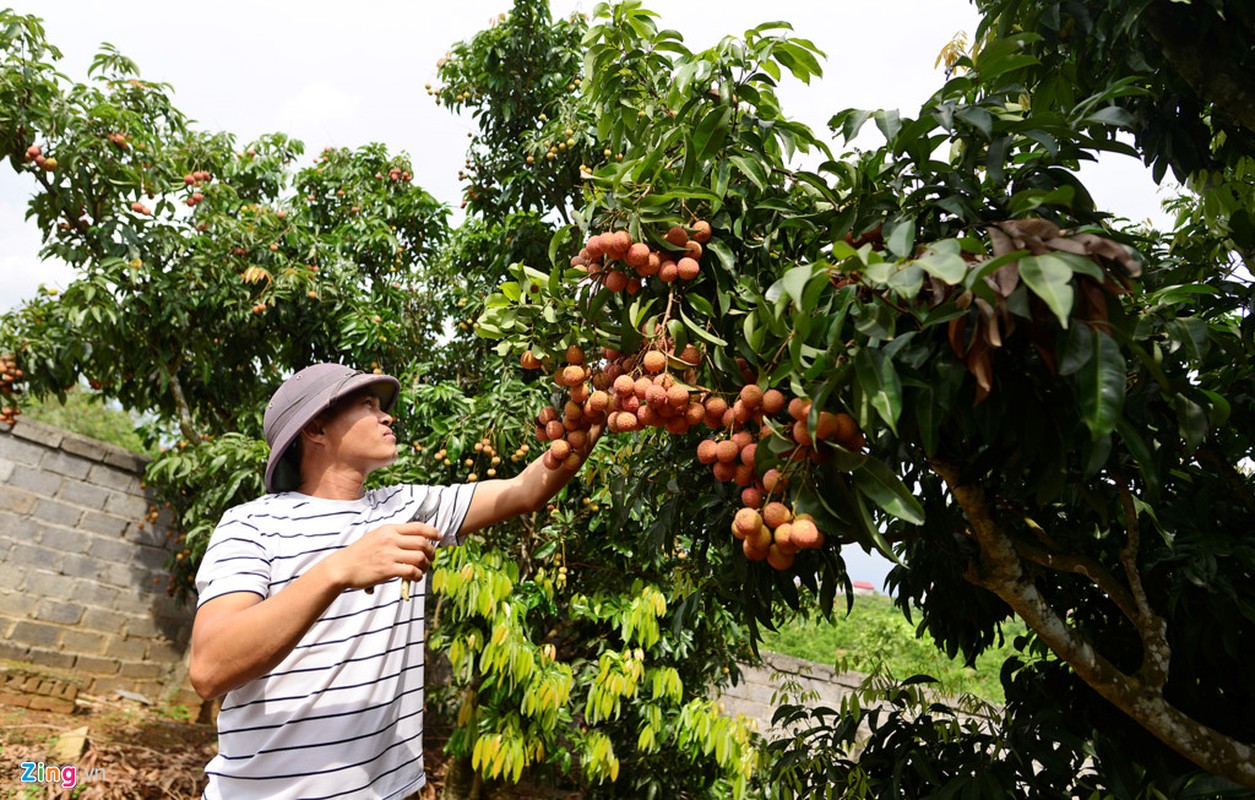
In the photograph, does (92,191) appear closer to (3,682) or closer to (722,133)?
(3,682)

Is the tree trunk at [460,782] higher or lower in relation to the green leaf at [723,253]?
lower

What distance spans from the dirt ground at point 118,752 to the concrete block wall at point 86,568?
27cm

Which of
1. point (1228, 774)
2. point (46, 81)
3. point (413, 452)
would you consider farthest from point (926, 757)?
point (46, 81)

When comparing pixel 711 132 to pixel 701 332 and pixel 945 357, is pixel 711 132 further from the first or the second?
pixel 945 357

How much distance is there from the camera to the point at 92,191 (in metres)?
4.62

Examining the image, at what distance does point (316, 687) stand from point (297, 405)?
617 mm

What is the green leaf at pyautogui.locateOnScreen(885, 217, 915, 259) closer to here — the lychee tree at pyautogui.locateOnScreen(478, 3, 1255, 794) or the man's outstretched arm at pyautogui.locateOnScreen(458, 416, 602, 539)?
the lychee tree at pyautogui.locateOnScreen(478, 3, 1255, 794)

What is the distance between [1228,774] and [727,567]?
3.19 ft

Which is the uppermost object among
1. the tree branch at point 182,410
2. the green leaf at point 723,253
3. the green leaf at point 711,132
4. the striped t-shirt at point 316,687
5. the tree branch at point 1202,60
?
the tree branch at point 182,410

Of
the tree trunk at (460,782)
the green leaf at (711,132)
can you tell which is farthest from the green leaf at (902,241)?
the tree trunk at (460,782)

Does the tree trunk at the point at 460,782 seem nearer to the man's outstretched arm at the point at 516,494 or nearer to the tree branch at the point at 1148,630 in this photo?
the man's outstretched arm at the point at 516,494

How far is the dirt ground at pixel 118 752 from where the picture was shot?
3818 millimetres

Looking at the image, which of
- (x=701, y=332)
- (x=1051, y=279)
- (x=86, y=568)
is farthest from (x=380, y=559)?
(x=86, y=568)

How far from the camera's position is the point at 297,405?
1.85 m
